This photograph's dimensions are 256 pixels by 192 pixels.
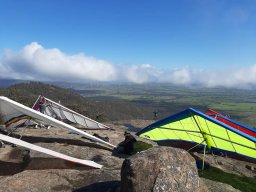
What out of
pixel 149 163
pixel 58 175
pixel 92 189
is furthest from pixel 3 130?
pixel 149 163

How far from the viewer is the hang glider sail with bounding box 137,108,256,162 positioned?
59.3 ft

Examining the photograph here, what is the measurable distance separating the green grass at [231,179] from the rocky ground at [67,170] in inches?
63.1

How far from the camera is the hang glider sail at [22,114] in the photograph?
21266 millimetres

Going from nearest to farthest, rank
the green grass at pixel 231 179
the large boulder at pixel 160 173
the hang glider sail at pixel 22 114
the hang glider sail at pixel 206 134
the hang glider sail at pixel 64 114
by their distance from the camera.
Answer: the large boulder at pixel 160 173
the green grass at pixel 231 179
the hang glider sail at pixel 206 134
the hang glider sail at pixel 22 114
the hang glider sail at pixel 64 114

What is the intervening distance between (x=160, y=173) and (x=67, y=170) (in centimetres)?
653

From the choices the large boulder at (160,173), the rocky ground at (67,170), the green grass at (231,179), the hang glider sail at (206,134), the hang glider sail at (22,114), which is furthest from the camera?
the hang glider sail at (22,114)

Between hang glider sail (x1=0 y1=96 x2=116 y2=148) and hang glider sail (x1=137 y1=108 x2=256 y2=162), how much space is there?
14.0 ft

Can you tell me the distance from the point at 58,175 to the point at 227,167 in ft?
42.7

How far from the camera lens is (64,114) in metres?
33.9

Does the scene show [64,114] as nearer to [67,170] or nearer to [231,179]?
[67,170]

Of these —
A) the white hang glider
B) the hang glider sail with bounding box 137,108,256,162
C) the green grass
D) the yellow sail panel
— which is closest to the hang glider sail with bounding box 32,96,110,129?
the white hang glider

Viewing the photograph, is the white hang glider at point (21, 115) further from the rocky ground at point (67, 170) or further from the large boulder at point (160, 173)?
the large boulder at point (160, 173)

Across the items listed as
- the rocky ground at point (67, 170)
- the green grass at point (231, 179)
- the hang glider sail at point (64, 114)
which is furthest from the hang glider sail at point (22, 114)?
the hang glider sail at point (64, 114)

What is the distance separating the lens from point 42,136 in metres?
26.1
